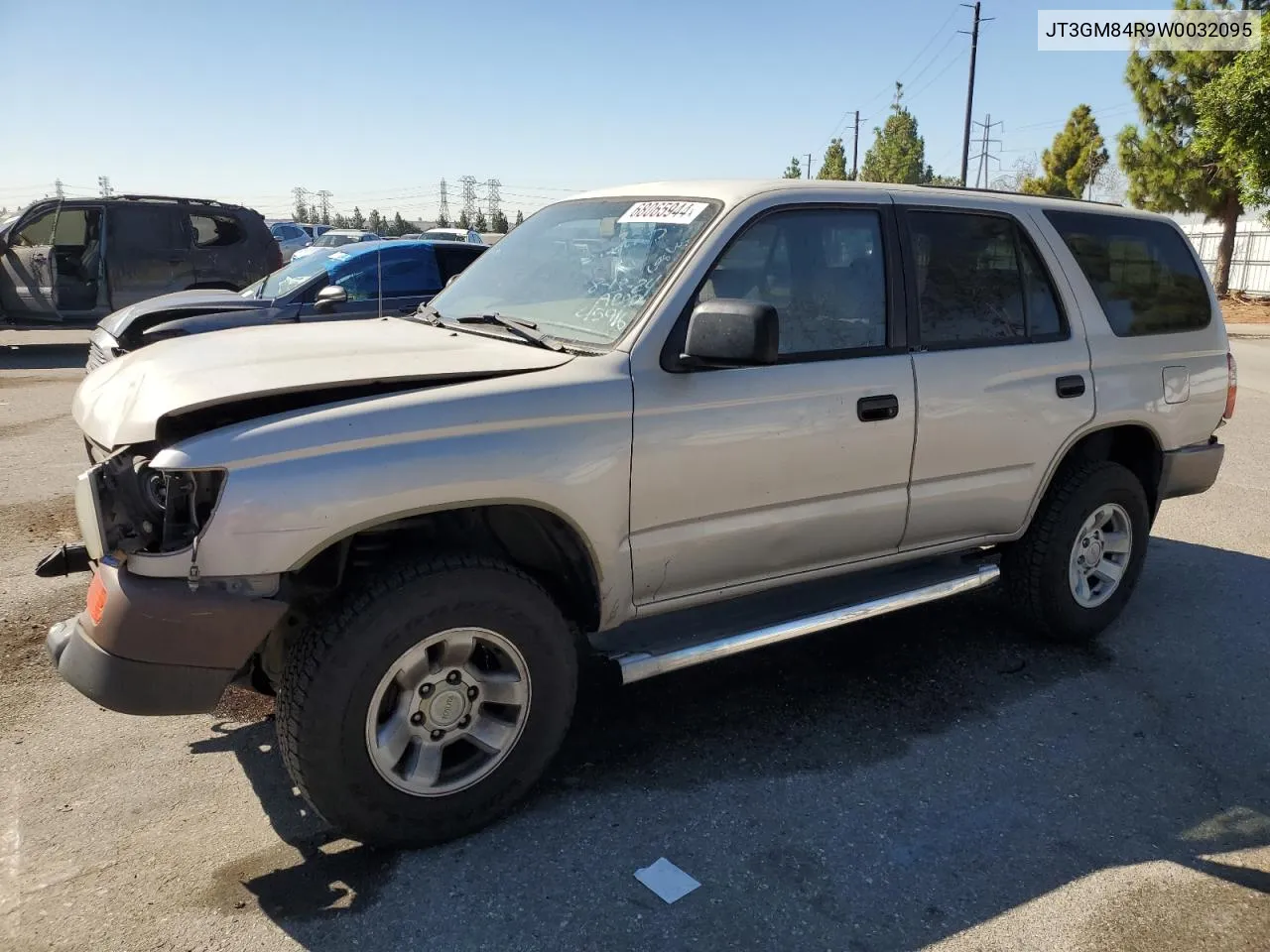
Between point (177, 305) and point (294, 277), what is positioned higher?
point (294, 277)

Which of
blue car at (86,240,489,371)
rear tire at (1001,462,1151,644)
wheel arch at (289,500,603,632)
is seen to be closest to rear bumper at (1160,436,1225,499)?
rear tire at (1001,462,1151,644)

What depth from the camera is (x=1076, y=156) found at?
39.1 metres

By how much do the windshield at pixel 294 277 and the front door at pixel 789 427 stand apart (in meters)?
6.68

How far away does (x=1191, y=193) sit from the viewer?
26375 mm

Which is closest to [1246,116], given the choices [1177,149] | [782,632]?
[1177,149]

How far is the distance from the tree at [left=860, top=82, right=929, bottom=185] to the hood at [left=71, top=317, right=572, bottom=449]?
43.3 metres

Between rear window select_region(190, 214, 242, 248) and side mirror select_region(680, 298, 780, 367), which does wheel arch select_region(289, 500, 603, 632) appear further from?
rear window select_region(190, 214, 242, 248)

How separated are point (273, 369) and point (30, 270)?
12.5 metres

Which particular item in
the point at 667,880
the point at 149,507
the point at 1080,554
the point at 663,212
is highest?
the point at 663,212

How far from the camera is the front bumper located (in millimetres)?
2586

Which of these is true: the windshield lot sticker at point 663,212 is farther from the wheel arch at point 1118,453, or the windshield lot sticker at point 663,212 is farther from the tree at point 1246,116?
the tree at point 1246,116

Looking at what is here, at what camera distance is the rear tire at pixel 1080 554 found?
14.7 ft

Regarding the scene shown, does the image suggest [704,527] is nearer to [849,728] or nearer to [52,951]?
[849,728]

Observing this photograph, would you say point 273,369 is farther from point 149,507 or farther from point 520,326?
point 520,326
